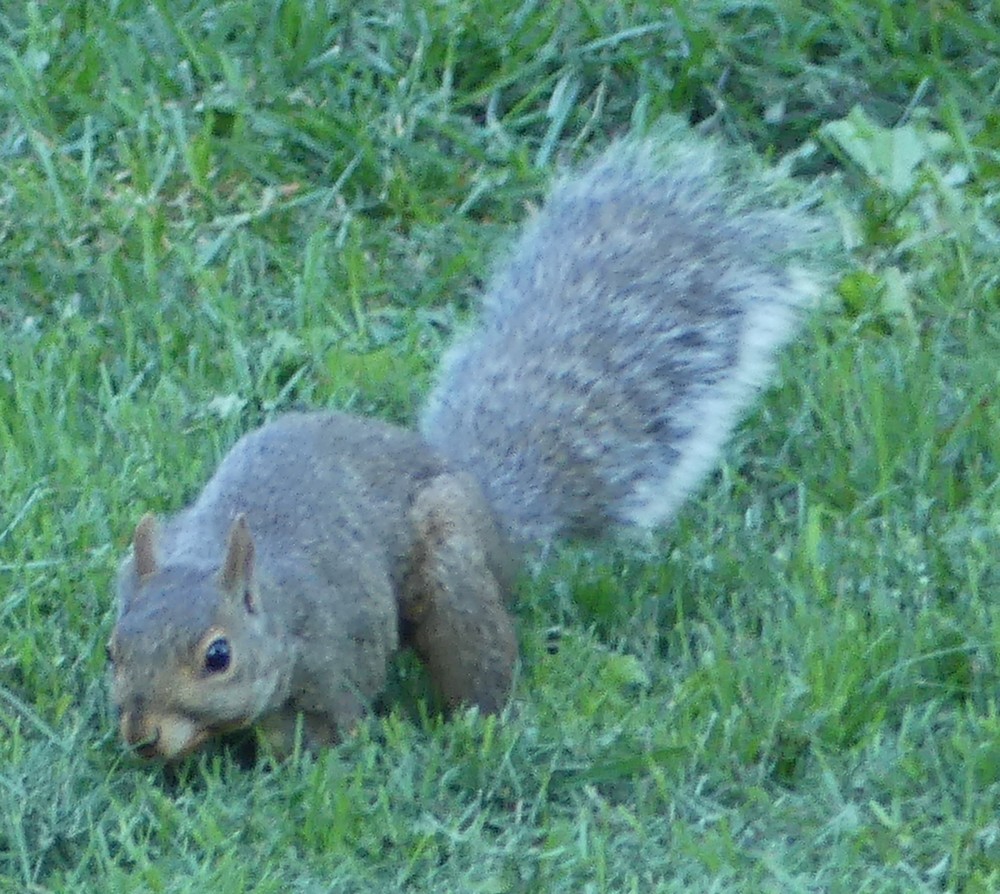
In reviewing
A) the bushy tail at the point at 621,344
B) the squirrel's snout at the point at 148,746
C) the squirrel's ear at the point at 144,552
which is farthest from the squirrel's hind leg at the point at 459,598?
the squirrel's snout at the point at 148,746

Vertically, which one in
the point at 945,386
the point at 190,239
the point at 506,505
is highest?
the point at 190,239

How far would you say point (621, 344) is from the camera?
13.3 ft

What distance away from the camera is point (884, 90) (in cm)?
522

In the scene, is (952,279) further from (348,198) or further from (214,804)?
(214,804)

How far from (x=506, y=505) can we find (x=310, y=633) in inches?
20.5

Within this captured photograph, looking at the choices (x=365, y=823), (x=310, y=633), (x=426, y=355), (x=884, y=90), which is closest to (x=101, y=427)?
(x=426, y=355)

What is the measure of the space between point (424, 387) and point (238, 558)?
1230 millimetres

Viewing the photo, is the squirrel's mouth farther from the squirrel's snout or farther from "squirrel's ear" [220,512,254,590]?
"squirrel's ear" [220,512,254,590]

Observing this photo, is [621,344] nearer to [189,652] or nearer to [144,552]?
[144,552]

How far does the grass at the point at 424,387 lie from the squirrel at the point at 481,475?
0.12m

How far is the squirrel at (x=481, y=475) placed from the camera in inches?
130

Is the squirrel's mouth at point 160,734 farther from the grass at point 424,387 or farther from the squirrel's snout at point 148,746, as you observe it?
the grass at point 424,387

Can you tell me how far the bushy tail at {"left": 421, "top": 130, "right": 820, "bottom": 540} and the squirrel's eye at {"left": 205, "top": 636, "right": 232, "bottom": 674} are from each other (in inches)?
30.2

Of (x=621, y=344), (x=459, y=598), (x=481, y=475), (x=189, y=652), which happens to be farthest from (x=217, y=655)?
(x=621, y=344)
